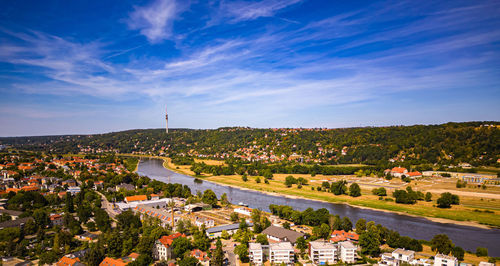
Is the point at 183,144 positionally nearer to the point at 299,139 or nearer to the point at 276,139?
the point at 276,139

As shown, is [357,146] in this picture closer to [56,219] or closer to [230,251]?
[230,251]

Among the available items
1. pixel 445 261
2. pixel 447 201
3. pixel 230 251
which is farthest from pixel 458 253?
pixel 447 201

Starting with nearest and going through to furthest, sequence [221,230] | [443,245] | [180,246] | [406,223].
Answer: [443,245] < [180,246] < [221,230] < [406,223]

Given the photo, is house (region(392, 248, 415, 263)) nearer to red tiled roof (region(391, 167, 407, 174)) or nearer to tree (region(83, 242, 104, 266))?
tree (region(83, 242, 104, 266))

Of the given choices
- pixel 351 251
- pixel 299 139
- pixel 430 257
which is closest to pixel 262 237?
pixel 351 251

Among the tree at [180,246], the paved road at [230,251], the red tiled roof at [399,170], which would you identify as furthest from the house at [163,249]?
the red tiled roof at [399,170]
